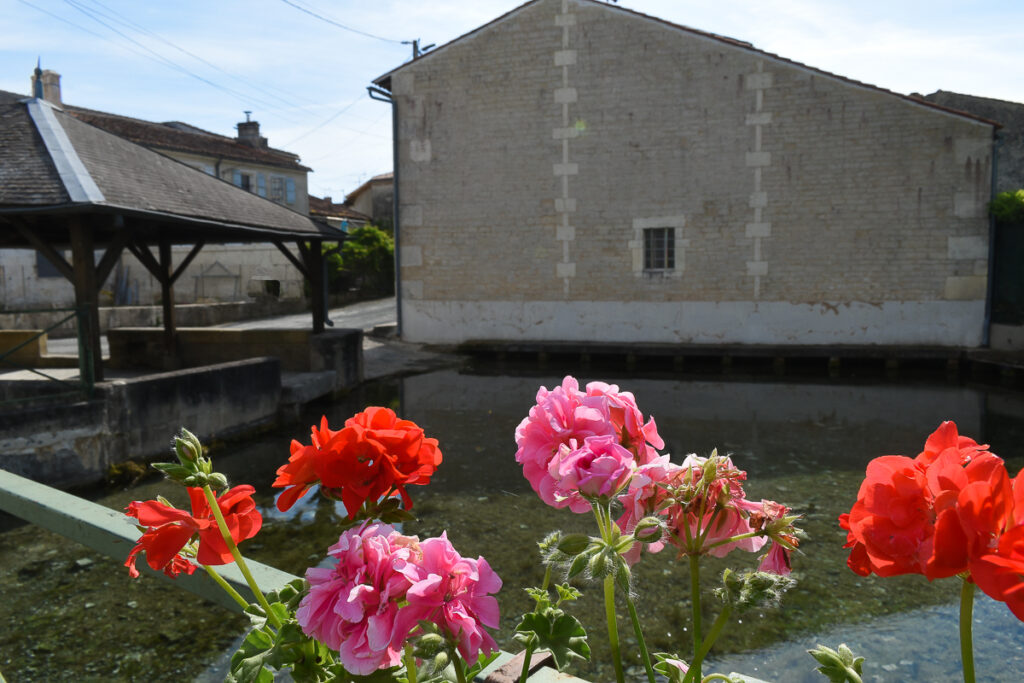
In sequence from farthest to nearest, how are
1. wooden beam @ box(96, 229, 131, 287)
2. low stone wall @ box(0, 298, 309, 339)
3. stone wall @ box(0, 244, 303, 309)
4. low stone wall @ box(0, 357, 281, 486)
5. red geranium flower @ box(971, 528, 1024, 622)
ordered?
stone wall @ box(0, 244, 303, 309), low stone wall @ box(0, 298, 309, 339), wooden beam @ box(96, 229, 131, 287), low stone wall @ box(0, 357, 281, 486), red geranium flower @ box(971, 528, 1024, 622)

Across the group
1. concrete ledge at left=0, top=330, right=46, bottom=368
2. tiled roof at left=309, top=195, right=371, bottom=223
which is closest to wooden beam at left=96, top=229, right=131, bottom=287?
concrete ledge at left=0, top=330, right=46, bottom=368

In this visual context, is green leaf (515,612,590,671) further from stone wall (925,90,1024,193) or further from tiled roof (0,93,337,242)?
stone wall (925,90,1024,193)

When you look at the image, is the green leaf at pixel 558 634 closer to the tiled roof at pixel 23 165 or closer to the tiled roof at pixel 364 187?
the tiled roof at pixel 23 165

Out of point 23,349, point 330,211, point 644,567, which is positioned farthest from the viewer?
point 330,211

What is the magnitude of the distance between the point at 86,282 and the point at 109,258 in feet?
1.21

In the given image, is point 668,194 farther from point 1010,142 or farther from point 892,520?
point 892,520

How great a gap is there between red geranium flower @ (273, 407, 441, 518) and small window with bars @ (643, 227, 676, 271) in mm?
13043

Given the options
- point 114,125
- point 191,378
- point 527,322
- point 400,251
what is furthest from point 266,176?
point 191,378

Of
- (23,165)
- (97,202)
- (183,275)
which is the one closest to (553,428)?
(97,202)

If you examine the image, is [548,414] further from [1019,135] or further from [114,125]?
[114,125]

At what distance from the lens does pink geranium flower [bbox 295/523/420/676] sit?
0.66 metres

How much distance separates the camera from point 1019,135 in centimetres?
1540

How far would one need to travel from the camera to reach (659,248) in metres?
13.6

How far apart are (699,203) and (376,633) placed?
13227mm
